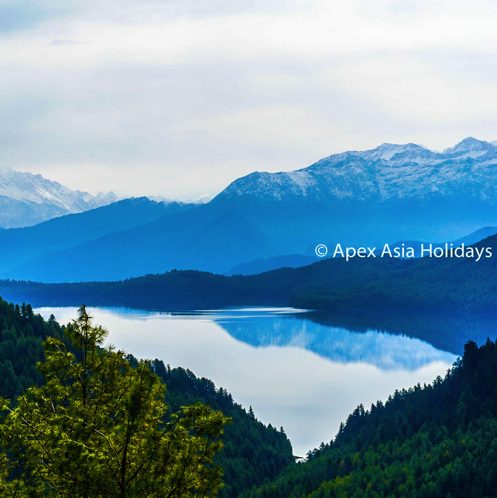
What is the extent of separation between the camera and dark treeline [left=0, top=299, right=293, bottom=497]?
93125 millimetres

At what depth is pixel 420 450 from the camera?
81.2m

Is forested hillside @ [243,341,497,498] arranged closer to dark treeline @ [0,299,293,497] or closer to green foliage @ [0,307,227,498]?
dark treeline @ [0,299,293,497]

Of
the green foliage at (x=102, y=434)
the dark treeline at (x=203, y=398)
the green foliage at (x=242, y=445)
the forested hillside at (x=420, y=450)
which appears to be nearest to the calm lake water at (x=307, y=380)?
the green foliage at (x=242, y=445)

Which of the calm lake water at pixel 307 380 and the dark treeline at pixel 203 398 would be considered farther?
the calm lake water at pixel 307 380

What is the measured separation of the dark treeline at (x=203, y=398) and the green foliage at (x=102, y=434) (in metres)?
59.2

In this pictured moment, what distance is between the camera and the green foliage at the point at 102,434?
21.2m

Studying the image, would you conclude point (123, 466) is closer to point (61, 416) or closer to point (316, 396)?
point (61, 416)

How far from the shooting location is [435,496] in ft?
226

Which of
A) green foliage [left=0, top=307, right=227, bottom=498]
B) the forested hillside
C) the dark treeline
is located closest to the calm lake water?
the dark treeline

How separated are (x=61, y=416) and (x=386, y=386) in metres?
137

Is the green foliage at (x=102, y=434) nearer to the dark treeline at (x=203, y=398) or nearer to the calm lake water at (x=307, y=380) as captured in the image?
the dark treeline at (x=203, y=398)

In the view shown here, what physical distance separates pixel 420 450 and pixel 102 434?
212 feet

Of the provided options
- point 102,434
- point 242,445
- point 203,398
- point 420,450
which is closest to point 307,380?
point 203,398

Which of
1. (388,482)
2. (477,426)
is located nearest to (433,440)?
(477,426)
